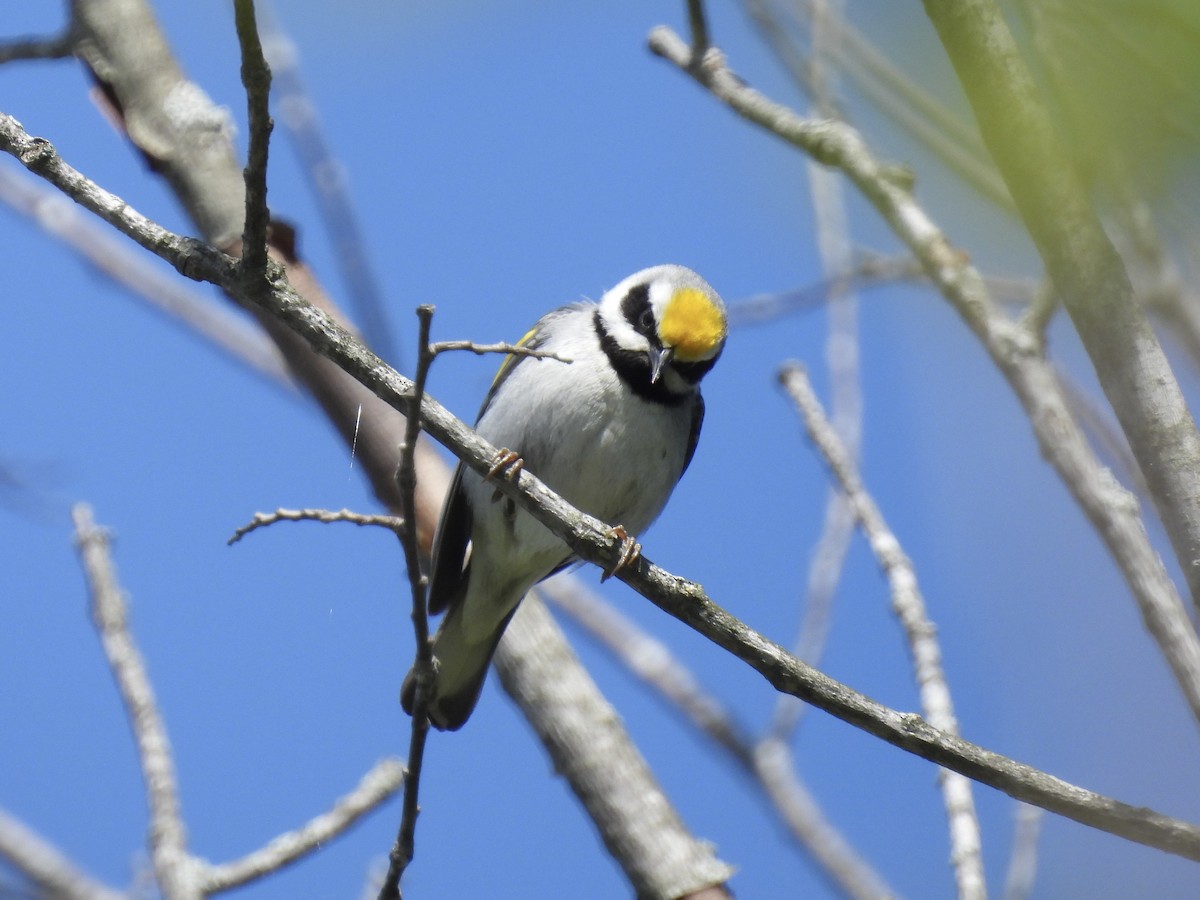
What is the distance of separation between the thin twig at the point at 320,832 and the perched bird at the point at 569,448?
0.31 metres

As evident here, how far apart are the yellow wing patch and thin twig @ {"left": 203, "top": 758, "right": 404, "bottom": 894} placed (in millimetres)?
1779

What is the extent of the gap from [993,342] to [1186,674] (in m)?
1.17

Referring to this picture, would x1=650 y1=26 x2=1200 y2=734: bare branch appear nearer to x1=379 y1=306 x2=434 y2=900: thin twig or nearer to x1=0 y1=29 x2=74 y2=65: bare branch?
x1=379 y1=306 x2=434 y2=900: thin twig

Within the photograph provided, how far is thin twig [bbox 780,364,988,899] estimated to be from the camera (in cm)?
306

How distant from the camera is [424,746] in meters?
2.85

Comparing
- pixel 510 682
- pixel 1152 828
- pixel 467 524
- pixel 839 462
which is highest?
pixel 839 462

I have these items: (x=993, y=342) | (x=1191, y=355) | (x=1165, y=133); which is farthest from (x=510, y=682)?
(x=1165, y=133)

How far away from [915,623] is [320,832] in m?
1.98

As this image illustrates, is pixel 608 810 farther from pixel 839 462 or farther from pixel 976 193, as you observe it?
pixel 976 193

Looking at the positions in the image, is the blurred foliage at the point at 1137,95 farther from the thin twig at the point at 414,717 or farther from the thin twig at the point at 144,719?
the thin twig at the point at 144,719

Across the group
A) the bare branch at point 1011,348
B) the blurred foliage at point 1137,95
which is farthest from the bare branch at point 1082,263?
the blurred foliage at point 1137,95

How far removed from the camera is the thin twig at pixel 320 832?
3.73 meters

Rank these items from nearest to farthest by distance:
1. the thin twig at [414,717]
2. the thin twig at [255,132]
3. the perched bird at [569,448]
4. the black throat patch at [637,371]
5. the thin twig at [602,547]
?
the thin twig at [255,132] → the thin twig at [602,547] → the thin twig at [414,717] → the perched bird at [569,448] → the black throat patch at [637,371]

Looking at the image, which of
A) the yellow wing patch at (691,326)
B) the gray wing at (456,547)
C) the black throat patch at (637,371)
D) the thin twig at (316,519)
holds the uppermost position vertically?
the yellow wing patch at (691,326)
